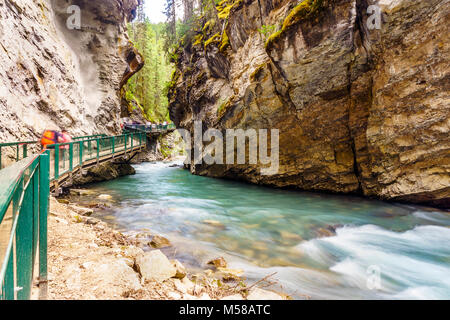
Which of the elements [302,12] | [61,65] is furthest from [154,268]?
[61,65]

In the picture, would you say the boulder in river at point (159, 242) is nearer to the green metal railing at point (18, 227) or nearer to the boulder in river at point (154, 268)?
the boulder in river at point (154, 268)

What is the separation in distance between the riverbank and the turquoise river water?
87cm

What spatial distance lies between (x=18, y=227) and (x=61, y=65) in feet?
54.4

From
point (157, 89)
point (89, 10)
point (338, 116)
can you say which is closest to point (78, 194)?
point (338, 116)

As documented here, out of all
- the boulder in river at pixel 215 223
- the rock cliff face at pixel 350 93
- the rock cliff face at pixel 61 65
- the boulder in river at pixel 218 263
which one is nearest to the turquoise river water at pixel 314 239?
the boulder in river at pixel 215 223

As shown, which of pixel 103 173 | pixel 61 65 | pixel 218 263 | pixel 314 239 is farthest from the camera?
pixel 103 173

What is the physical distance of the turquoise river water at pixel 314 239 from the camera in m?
4.12

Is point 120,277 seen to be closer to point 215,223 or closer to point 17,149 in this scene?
point 215,223

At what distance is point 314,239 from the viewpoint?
6.07 meters

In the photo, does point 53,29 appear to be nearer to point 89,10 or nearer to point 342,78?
point 89,10

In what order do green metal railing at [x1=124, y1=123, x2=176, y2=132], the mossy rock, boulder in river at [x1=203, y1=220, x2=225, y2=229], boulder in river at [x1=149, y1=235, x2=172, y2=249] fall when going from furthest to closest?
green metal railing at [x1=124, y1=123, x2=176, y2=132] → the mossy rock → boulder in river at [x1=203, y1=220, x2=225, y2=229] → boulder in river at [x1=149, y1=235, x2=172, y2=249]

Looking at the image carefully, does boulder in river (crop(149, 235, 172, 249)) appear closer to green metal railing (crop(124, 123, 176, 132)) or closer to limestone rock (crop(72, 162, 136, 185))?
limestone rock (crop(72, 162, 136, 185))

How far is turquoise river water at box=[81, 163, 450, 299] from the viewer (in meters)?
4.12

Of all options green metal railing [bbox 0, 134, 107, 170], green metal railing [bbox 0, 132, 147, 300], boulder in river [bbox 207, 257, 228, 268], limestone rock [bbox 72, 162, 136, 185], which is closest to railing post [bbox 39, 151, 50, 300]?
green metal railing [bbox 0, 132, 147, 300]
